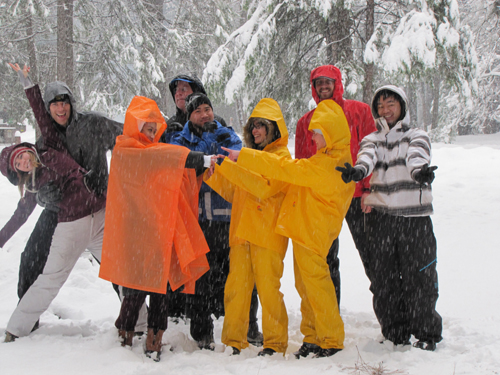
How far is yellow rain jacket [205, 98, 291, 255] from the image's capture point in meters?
3.26

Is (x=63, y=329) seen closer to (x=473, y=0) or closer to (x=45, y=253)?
(x=45, y=253)

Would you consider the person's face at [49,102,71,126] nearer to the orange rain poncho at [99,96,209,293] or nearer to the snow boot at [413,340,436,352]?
the orange rain poncho at [99,96,209,293]

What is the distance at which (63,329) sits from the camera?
3.62 metres

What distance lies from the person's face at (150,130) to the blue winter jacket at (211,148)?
0.90 ft

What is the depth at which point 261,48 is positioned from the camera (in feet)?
28.1

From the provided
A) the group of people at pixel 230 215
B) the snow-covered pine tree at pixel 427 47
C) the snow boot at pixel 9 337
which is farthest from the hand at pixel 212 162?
the snow-covered pine tree at pixel 427 47

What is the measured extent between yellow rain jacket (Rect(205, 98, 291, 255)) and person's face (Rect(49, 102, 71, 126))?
1.41 m

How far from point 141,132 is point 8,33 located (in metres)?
13.0

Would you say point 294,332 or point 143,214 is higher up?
point 143,214

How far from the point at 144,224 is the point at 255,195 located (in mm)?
931

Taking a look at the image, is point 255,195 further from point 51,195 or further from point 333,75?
point 51,195

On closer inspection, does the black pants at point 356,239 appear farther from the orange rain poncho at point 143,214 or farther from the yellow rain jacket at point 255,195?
the orange rain poncho at point 143,214

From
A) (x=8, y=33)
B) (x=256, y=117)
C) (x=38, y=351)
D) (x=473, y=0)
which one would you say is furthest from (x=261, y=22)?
(x=473, y=0)

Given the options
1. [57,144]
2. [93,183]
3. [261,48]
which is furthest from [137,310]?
[261,48]
